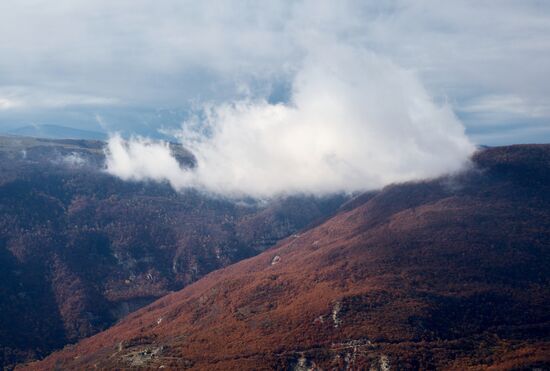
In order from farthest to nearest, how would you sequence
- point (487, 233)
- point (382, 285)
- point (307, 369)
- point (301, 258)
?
1. point (301, 258)
2. point (487, 233)
3. point (382, 285)
4. point (307, 369)

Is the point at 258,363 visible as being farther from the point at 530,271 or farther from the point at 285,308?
the point at 530,271

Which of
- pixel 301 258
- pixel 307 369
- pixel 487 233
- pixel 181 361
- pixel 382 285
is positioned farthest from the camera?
pixel 301 258

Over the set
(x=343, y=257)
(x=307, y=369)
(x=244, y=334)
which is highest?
(x=343, y=257)

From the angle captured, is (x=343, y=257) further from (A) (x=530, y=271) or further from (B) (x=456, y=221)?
(A) (x=530, y=271)

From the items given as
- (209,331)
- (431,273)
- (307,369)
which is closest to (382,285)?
(431,273)

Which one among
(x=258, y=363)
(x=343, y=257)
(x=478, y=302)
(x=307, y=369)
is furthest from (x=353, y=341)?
(x=343, y=257)

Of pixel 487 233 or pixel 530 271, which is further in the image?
pixel 487 233

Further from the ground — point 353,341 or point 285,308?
point 285,308
